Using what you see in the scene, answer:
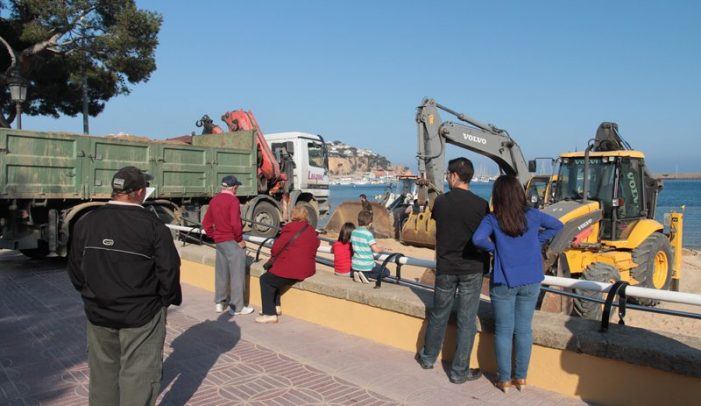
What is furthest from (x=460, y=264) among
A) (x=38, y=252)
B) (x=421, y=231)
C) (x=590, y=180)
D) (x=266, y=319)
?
(x=38, y=252)

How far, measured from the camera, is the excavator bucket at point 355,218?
62.2 ft

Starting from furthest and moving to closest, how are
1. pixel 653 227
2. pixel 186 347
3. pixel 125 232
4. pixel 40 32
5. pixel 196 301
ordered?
pixel 40 32 → pixel 653 227 → pixel 196 301 → pixel 186 347 → pixel 125 232

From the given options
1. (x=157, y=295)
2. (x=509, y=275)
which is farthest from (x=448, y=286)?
(x=157, y=295)

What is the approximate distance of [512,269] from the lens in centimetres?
405

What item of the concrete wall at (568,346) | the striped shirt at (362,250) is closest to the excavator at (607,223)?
the striped shirt at (362,250)

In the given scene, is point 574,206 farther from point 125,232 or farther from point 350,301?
point 125,232

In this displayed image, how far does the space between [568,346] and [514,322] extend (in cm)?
40

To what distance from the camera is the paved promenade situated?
162 inches

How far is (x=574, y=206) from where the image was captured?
8586mm

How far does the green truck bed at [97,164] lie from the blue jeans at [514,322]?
351 inches

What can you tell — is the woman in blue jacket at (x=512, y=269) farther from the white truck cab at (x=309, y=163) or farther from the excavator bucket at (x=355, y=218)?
the excavator bucket at (x=355, y=218)

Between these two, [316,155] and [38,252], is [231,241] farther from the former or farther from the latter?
[316,155]

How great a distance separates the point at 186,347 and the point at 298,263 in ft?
4.71

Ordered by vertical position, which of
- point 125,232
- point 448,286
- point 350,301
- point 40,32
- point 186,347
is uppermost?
point 40,32
